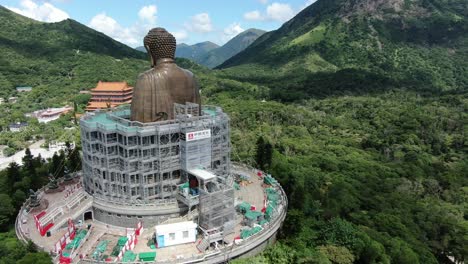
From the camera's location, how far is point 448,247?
49.7m

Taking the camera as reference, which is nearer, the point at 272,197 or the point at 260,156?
the point at 272,197

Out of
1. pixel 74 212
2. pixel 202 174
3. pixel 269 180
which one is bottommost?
pixel 74 212

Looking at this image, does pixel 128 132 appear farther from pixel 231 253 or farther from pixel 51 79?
pixel 51 79

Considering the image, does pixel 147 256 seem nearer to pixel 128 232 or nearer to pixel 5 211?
pixel 128 232

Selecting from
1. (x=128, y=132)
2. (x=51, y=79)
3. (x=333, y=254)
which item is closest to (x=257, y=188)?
(x=333, y=254)

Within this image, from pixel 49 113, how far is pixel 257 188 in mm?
91747

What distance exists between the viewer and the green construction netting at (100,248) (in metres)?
37.5

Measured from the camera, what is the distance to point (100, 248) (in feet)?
128

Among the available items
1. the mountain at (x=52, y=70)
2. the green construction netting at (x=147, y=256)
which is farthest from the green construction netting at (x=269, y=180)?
the mountain at (x=52, y=70)

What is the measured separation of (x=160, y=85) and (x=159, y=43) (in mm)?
5796

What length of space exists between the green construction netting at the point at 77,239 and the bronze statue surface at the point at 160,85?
49.5 feet

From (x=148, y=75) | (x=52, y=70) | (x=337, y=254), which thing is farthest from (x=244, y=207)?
(x=52, y=70)

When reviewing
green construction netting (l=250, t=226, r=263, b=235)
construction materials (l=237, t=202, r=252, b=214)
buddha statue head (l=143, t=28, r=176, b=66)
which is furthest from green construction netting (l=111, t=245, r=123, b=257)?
buddha statue head (l=143, t=28, r=176, b=66)

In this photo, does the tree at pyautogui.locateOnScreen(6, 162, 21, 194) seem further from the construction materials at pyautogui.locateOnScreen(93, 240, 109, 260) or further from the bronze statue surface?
the construction materials at pyautogui.locateOnScreen(93, 240, 109, 260)
